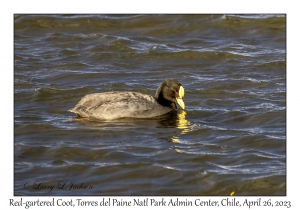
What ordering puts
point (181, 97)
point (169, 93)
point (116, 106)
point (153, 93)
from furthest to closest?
point (153, 93), point (169, 93), point (181, 97), point (116, 106)

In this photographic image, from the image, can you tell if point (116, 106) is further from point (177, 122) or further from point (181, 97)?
point (181, 97)

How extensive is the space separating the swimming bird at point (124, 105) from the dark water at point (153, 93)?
0.51 feet

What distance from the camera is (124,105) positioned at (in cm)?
1170

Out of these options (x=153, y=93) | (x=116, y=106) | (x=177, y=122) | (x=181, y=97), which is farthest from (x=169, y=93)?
(x=116, y=106)

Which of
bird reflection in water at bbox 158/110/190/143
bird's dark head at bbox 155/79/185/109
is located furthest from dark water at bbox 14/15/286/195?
bird's dark head at bbox 155/79/185/109

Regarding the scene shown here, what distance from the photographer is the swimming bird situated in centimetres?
1165

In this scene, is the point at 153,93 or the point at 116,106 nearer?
the point at 116,106

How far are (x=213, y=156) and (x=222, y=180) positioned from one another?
0.90 metres

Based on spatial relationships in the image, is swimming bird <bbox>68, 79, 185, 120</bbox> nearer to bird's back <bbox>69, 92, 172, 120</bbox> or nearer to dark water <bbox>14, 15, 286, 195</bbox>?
bird's back <bbox>69, 92, 172, 120</bbox>

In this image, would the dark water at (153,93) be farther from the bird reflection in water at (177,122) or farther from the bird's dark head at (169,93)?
the bird's dark head at (169,93)

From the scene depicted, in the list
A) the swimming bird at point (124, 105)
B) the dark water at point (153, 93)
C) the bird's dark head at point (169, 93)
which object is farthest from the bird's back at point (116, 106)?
the bird's dark head at point (169, 93)

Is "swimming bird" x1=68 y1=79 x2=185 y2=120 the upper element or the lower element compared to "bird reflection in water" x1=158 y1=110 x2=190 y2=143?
upper

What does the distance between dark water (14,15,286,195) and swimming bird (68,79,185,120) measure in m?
0.16

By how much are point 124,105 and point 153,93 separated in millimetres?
1734
